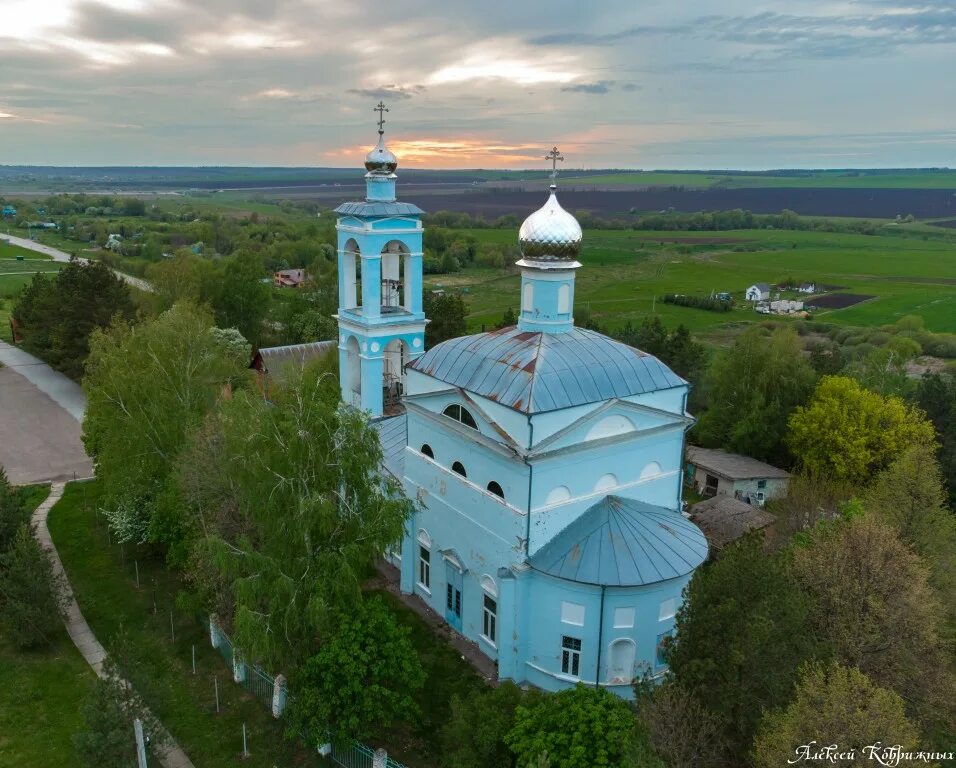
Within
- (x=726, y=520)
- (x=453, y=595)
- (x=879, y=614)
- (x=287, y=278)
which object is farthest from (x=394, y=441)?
(x=287, y=278)

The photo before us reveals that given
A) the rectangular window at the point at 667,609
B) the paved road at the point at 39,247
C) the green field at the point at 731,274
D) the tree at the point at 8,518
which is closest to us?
the rectangular window at the point at 667,609

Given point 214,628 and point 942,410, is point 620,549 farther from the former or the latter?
point 942,410

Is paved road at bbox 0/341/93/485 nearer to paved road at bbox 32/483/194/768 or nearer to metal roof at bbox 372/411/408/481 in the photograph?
paved road at bbox 32/483/194/768

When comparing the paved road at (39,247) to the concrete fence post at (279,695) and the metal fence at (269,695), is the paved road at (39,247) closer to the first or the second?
the metal fence at (269,695)

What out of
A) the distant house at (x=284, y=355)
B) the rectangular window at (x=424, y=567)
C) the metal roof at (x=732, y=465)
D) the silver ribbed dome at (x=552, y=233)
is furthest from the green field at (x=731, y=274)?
the silver ribbed dome at (x=552, y=233)

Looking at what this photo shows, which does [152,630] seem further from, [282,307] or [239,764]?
[282,307]

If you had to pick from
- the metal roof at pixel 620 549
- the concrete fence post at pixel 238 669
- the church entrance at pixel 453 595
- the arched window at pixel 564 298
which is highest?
the arched window at pixel 564 298

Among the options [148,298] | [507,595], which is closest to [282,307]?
[148,298]
